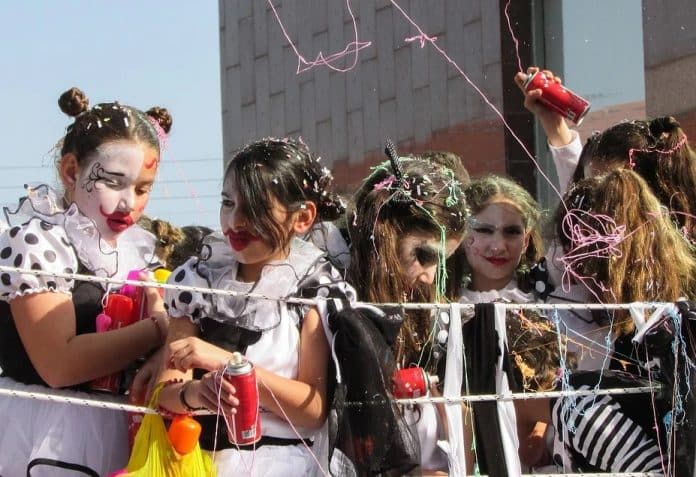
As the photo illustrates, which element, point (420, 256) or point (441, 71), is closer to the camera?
point (420, 256)

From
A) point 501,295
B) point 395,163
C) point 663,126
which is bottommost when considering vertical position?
point 501,295

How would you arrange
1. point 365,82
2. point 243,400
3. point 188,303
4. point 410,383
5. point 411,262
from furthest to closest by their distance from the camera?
point 365,82 < point 411,262 < point 410,383 < point 188,303 < point 243,400

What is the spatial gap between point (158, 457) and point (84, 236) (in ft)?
2.15

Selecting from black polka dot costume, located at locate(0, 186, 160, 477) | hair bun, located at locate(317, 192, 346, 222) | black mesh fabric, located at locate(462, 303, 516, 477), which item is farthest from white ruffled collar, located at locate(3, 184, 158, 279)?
black mesh fabric, located at locate(462, 303, 516, 477)

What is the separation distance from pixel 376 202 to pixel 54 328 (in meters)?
0.95

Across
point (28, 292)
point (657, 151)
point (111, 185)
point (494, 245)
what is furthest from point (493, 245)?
point (28, 292)

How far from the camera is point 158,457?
3.00m

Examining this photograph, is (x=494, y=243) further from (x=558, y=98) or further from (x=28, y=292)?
(x=28, y=292)

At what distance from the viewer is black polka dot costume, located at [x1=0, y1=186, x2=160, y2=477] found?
3.19m

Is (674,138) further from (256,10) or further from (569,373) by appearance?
(256,10)

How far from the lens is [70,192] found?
11.5 feet

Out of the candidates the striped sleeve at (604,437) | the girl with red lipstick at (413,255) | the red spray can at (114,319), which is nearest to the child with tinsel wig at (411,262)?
the girl with red lipstick at (413,255)

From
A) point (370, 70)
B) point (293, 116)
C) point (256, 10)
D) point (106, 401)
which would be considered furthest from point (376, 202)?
point (256, 10)

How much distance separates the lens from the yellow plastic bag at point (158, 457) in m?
2.99
